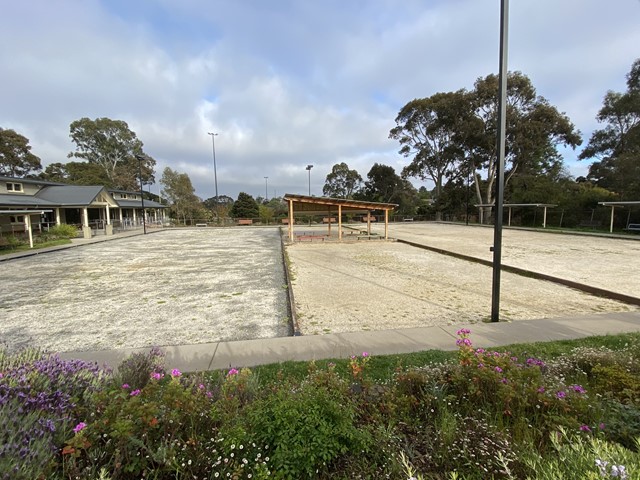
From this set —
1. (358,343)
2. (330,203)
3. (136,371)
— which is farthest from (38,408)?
(330,203)

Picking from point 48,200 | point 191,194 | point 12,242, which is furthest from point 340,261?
point 191,194

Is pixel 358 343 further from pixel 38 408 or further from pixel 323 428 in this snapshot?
pixel 38 408

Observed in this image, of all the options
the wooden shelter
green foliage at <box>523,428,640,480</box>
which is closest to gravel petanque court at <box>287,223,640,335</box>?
green foliage at <box>523,428,640,480</box>

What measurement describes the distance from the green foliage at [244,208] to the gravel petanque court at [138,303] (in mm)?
34952

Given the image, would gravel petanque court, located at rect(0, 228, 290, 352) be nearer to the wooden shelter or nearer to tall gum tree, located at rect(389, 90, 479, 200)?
the wooden shelter

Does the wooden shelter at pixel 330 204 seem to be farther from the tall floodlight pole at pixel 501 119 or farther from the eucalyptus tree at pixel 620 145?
the eucalyptus tree at pixel 620 145

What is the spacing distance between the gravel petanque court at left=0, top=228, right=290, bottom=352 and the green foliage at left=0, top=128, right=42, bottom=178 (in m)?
55.1

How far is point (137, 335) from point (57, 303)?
3.65 meters

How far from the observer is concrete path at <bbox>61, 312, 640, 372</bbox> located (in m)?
3.92

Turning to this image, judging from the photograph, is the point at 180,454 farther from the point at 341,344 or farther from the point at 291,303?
the point at 291,303

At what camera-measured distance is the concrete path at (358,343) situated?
3.92 meters

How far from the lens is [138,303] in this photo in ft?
22.9

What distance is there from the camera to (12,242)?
17047 millimetres

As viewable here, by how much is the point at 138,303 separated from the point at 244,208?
41924 millimetres
